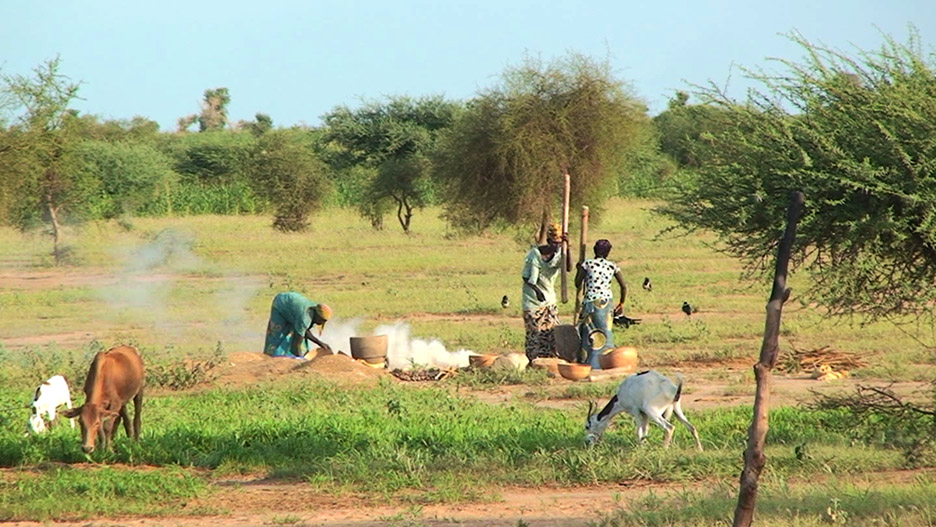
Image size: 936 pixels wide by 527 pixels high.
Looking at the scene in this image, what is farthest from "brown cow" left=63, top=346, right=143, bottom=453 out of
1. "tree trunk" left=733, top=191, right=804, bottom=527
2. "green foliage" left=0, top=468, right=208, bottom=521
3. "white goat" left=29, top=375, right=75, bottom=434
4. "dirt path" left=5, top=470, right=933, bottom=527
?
"tree trunk" left=733, top=191, right=804, bottom=527

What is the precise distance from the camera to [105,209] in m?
41.1

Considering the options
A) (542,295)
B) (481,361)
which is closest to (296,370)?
(481,361)

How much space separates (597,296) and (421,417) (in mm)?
3693

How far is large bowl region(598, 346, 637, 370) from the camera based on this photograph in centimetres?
1533

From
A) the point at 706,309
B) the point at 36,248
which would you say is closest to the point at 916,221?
the point at 706,309

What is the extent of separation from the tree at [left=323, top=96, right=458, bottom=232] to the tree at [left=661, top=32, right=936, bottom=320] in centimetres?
2875

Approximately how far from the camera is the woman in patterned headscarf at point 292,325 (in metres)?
15.8

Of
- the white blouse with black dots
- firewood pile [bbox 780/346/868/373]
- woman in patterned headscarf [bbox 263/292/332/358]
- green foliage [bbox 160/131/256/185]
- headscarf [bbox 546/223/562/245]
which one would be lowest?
firewood pile [bbox 780/346/868/373]

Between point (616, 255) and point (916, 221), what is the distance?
72.3 ft

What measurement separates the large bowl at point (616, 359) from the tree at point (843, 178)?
4.89 m

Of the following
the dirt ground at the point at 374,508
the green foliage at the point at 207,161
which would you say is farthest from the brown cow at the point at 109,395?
the green foliage at the point at 207,161

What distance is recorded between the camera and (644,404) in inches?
408

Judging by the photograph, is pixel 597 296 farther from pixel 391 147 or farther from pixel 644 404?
pixel 391 147

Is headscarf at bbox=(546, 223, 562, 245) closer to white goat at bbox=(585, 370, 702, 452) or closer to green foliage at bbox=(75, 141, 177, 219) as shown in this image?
white goat at bbox=(585, 370, 702, 452)
